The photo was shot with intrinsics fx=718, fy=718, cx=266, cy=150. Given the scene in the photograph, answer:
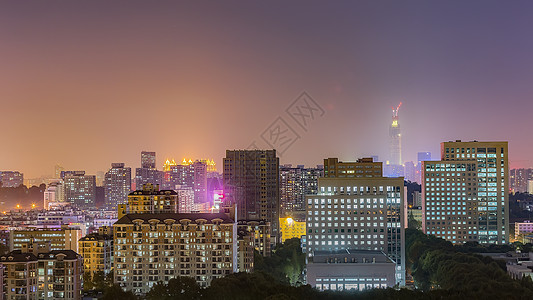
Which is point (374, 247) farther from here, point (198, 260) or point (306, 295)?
point (306, 295)

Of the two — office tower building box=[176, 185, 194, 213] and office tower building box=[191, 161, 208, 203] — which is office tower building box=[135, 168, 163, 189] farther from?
office tower building box=[176, 185, 194, 213]

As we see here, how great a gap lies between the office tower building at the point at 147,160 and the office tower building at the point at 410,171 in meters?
33.7

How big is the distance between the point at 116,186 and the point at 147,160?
25.3 ft

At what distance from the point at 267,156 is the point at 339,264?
88.5ft

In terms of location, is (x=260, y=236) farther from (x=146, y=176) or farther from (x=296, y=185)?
(x=146, y=176)

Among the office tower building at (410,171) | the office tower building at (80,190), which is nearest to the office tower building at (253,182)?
the office tower building at (80,190)

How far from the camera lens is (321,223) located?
4178cm

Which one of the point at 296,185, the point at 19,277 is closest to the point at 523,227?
the point at 296,185

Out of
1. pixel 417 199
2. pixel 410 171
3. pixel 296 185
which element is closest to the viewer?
pixel 296 185

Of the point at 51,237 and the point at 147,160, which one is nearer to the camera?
the point at 51,237

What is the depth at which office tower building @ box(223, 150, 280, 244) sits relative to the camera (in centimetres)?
5931

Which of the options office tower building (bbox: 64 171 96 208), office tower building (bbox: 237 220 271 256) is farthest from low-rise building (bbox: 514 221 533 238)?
office tower building (bbox: 64 171 96 208)

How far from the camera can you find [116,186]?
88.6 meters

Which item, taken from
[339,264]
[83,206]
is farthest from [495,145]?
[83,206]
